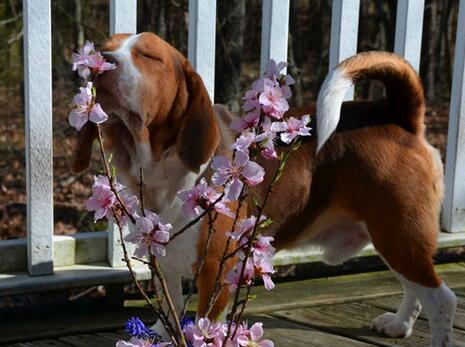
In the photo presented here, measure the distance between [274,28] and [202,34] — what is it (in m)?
0.35

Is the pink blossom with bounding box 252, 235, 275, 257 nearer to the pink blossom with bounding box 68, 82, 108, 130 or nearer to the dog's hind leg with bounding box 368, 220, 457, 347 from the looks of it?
the pink blossom with bounding box 68, 82, 108, 130

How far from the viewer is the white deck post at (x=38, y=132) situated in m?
3.43

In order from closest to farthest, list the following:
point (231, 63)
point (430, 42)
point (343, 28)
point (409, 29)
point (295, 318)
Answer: point (295, 318)
point (343, 28)
point (409, 29)
point (231, 63)
point (430, 42)

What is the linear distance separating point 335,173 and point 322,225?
0.24 metres

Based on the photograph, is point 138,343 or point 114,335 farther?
point 114,335

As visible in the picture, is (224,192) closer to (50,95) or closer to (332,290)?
(50,95)

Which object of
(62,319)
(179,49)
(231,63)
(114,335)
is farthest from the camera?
(179,49)

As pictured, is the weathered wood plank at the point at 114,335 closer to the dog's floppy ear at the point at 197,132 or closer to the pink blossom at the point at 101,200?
the dog's floppy ear at the point at 197,132

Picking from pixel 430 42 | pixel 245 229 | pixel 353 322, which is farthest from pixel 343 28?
pixel 430 42


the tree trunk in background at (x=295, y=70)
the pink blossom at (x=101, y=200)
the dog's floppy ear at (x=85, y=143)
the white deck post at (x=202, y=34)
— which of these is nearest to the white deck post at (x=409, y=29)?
the white deck post at (x=202, y=34)

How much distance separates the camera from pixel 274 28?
12.7ft

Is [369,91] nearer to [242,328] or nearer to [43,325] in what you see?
[43,325]

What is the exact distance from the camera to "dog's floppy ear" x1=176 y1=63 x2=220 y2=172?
9.71ft

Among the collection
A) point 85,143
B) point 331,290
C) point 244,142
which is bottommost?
point 331,290
